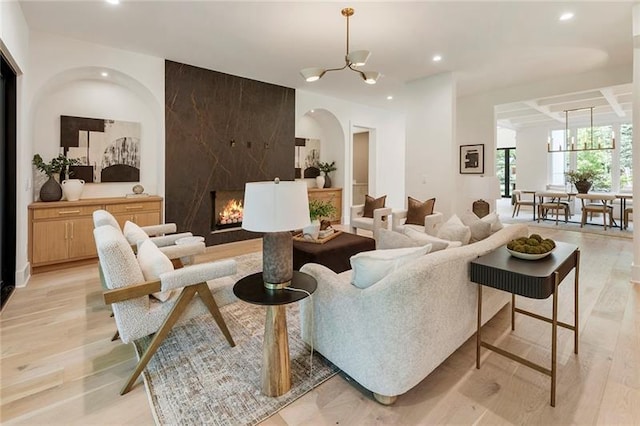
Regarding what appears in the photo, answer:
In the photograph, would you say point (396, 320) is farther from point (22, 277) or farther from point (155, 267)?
point (22, 277)

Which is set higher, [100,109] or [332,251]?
[100,109]

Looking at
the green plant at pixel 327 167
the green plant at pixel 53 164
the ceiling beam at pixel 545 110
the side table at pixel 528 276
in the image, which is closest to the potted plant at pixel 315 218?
the side table at pixel 528 276

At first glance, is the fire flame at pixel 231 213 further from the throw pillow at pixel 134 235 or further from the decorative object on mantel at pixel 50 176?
the throw pillow at pixel 134 235

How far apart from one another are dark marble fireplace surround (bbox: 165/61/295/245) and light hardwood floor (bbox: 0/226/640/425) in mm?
2629

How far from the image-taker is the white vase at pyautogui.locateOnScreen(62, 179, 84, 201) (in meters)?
4.36

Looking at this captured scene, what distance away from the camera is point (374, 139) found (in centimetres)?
882

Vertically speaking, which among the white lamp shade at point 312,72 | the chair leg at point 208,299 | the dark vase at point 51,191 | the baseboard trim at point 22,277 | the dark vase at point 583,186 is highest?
the white lamp shade at point 312,72

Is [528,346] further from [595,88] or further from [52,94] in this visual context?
[52,94]

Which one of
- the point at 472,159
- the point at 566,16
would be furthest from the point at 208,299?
the point at 472,159

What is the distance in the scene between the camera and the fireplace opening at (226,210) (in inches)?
230

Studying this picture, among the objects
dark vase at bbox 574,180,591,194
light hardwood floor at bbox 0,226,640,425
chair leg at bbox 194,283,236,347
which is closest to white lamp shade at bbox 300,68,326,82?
chair leg at bbox 194,283,236,347

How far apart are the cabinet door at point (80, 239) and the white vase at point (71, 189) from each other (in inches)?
14.0

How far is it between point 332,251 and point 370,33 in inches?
111

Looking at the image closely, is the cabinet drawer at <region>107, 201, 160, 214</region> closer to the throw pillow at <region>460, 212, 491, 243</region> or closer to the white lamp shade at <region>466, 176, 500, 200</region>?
the throw pillow at <region>460, 212, 491, 243</region>
